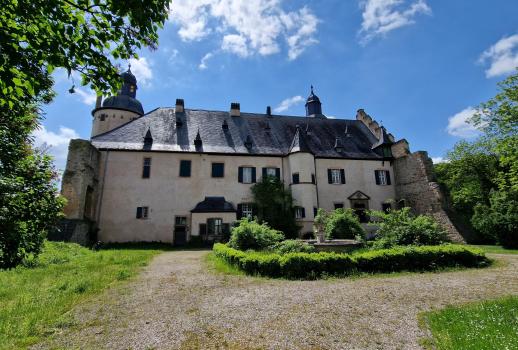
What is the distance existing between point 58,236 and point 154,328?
15519mm

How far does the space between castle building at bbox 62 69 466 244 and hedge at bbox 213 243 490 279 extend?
437 inches

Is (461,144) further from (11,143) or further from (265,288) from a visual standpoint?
(11,143)

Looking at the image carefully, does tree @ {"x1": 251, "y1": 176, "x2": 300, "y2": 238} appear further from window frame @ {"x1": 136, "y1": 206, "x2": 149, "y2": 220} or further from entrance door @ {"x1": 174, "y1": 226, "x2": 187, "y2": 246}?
window frame @ {"x1": 136, "y1": 206, "x2": 149, "y2": 220}

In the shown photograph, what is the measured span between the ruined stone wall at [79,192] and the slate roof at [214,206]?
689cm

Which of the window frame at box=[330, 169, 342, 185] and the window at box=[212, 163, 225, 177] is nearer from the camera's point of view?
the window at box=[212, 163, 225, 177]

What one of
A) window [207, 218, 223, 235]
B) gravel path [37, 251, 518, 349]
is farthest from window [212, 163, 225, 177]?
gravel path [37, 251, 518, 349]

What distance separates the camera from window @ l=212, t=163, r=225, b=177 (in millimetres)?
22031

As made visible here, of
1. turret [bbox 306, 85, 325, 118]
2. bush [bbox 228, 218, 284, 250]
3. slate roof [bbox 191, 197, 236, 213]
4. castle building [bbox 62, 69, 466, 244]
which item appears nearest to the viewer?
bush [bbox 228, 218, 284, 250]

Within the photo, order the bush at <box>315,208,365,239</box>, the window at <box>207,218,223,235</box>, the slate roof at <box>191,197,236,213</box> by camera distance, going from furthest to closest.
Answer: the slate roof at <box>191,197,236,213</box>, the window at <box>207,218,223,235</box>, the bush at <box>315,208,365,239</box>

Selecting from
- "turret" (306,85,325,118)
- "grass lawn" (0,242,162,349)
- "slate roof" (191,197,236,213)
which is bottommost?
"grass lawn" (0,242,162,349)

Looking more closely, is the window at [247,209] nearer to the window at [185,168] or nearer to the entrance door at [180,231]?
the entrance door at [180,231]

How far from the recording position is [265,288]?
7148 millimetres

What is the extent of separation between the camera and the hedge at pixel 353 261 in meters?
8.63

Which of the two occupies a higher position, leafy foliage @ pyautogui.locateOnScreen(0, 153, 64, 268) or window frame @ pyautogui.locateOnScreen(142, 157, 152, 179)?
window frame @ pyautogui.locateOnScreen(142, 157, 152, 179)
